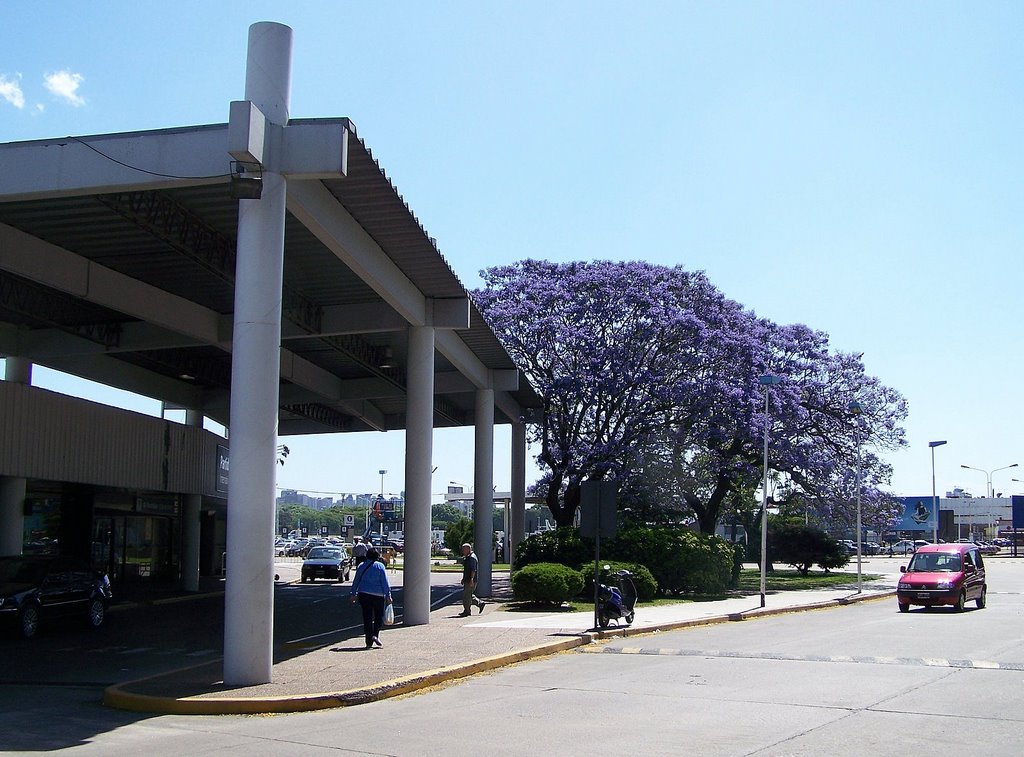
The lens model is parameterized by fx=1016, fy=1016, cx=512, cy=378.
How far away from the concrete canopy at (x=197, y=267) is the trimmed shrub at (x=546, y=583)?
19.9 ft

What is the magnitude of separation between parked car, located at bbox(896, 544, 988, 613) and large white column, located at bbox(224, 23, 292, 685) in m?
20.7

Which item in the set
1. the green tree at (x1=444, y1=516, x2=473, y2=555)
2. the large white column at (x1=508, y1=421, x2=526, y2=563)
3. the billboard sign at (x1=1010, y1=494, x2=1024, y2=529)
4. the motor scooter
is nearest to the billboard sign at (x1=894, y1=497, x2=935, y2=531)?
the billboard sign at (x1=1010, y1=494, x2=1024, y2=529)

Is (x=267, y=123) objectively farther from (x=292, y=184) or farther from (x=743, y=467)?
(x=743, y=467)

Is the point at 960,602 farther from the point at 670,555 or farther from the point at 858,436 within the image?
the point at 858,436

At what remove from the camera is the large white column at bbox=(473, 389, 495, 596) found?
30406mm

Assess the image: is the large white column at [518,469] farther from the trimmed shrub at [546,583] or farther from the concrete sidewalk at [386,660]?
the trimmed shrub at [546,583]

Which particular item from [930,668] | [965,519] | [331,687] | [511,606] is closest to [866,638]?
[930,668]

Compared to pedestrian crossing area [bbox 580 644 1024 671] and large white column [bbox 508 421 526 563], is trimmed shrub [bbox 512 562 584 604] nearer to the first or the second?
pedestrian crossing area [bbox 580 644 1024 671]

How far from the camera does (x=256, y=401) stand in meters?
13.1

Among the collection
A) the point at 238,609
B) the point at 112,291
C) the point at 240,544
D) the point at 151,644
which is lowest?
the point at 151,644

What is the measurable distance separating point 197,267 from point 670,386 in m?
18.7

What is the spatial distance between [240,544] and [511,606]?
49.3ft

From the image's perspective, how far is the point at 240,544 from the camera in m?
12.8

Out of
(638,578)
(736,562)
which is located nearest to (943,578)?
(638,578)
